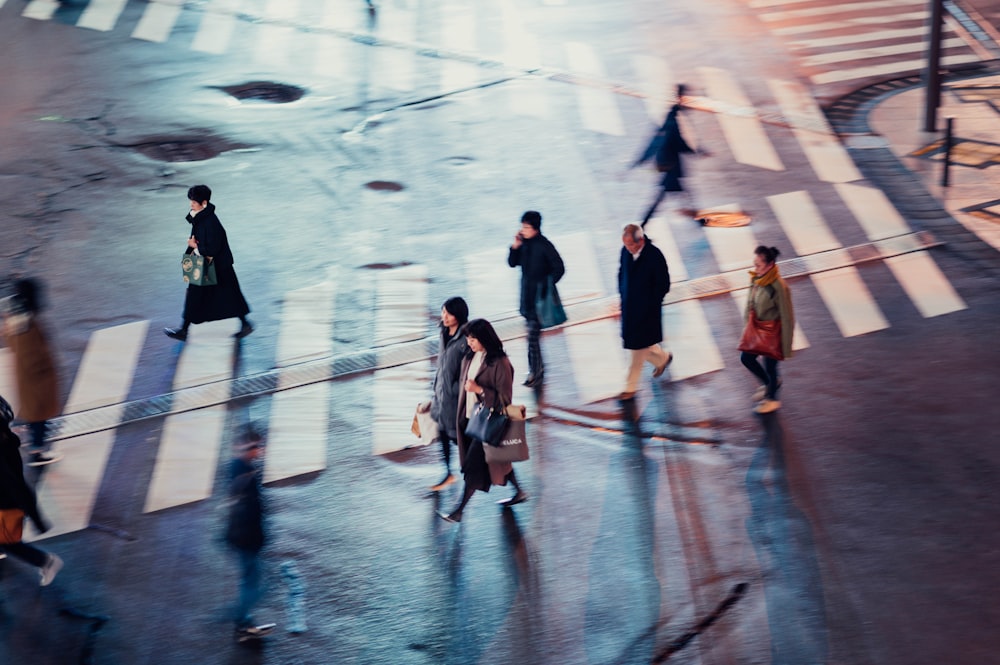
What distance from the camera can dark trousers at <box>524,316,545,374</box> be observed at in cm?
1198

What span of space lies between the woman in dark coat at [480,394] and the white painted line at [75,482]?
3428 mm

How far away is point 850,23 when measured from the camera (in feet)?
76.5

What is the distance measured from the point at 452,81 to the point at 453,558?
42.0ft

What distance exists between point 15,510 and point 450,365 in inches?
145

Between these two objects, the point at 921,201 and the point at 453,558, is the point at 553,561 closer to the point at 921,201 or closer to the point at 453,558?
the point at 453,558

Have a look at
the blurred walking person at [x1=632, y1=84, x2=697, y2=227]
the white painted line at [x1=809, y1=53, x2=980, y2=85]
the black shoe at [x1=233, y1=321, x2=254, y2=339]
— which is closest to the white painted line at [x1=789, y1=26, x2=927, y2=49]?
the white painted line at [x1=809, y1=53, x2=980, y2=85]

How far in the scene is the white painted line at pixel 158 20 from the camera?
24406 mm

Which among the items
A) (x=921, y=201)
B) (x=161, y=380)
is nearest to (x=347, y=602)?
(x=161, y=380)

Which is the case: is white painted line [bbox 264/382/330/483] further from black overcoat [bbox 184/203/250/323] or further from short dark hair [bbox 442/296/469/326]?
short dark hair [bbox 442/296/469/326]

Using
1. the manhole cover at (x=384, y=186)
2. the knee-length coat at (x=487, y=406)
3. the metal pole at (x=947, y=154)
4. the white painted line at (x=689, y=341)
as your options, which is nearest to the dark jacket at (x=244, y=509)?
the knee-length coat at (x=487, y=406)

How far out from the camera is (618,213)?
51.7 ft

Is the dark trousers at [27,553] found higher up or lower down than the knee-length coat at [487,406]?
lower down

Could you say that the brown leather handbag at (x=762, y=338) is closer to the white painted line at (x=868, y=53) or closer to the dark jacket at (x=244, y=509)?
the dark jacket at (x=244, y=509)

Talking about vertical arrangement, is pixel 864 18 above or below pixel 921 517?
above
